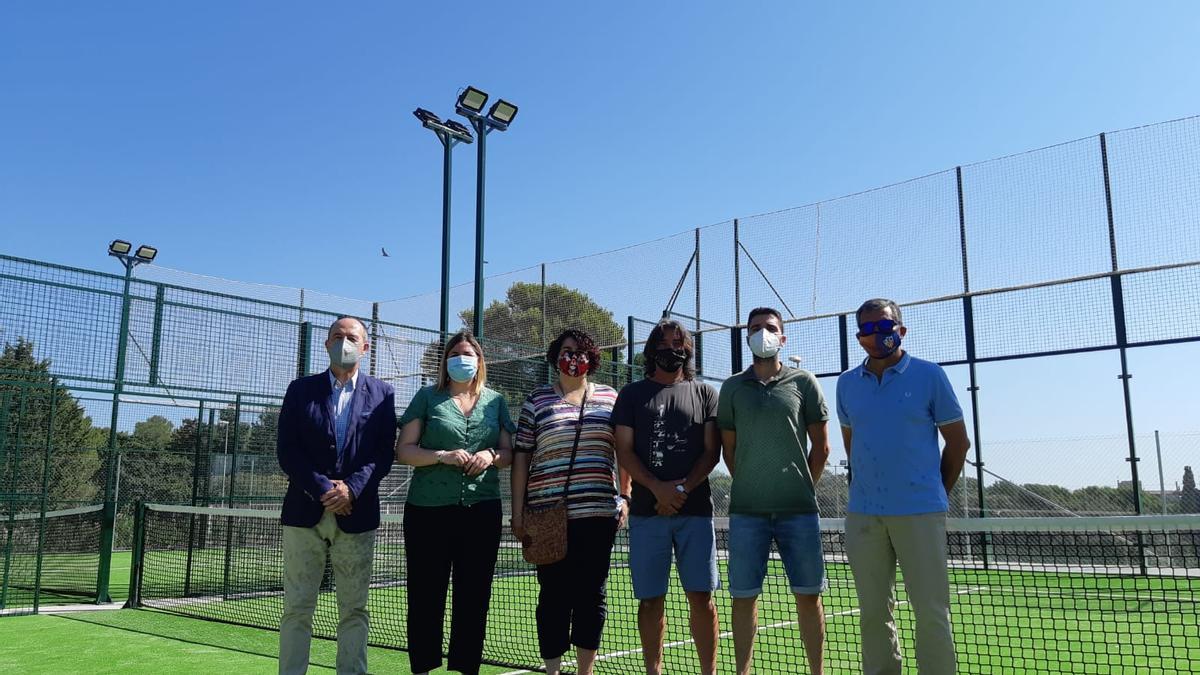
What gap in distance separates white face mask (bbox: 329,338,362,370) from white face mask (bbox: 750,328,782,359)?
2015 mm

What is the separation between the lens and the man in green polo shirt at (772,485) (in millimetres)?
4215

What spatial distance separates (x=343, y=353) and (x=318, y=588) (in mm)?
1165

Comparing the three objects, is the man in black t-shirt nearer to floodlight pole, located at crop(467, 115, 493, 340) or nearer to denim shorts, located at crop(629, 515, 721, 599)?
denim shorts, located at crop(629, 515, 721, 599)

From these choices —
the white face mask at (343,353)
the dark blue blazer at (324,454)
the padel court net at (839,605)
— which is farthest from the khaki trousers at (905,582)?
the white face mask at (343,353)

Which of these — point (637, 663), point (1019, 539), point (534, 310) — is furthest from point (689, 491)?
point (534, 310)

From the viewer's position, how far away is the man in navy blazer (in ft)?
14.1

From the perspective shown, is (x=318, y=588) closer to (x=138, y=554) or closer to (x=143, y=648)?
(x=143, y=648)

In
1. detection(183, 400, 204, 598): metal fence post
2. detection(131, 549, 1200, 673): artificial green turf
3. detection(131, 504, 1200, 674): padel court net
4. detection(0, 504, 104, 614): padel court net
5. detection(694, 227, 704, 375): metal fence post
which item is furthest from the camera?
detection(694, 227, 704, 375): metal fence post

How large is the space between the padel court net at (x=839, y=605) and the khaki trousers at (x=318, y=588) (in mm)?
1625

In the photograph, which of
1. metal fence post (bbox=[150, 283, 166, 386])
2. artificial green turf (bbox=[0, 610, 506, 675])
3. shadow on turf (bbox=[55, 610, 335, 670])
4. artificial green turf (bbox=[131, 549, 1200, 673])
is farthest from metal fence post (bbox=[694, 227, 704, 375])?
shadow on turf (bbox=[55, 610, 335, 670])

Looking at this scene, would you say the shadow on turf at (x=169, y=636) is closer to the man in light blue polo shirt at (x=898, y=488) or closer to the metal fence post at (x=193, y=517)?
the metal fence post at (x=193, y=517)

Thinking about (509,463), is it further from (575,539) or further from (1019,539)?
(1019,539)

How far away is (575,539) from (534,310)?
547 inches

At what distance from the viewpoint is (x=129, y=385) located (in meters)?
8.99
